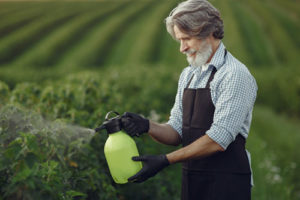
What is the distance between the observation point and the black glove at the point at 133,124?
268 cm

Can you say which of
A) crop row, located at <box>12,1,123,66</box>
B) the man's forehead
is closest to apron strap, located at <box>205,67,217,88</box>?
the man's forehead

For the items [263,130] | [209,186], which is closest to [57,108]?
[209,186]

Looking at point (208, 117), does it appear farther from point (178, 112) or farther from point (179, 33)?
point (179, 33)

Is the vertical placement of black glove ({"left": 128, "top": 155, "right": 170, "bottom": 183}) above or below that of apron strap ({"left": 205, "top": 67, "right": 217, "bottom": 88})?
below

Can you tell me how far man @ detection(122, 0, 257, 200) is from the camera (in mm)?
2496

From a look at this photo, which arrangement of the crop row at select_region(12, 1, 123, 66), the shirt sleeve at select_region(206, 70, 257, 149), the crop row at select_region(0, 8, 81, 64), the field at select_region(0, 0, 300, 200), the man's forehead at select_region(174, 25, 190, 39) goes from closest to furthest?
the shirt sleeve at select_region(206, 70, 257, 149)
the man's forehead at select_region(174, 25, 190, 39)
the field at select_region(0, 0, 300, 200)
the crop row at select_region(0, 8, 81, 64)
the crop row at select_region(12, 1, 123, 66)

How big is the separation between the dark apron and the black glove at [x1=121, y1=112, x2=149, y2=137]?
278 mm

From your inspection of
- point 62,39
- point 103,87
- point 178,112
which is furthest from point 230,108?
point 62,39

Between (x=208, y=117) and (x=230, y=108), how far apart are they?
0.70 ft

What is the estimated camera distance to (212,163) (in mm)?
2701

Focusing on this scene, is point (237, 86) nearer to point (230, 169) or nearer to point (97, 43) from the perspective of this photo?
point (230, 169)

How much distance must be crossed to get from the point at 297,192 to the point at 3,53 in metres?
15.8

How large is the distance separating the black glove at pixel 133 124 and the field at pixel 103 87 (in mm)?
471

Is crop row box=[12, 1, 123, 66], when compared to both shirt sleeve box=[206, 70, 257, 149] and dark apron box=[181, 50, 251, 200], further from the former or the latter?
shirt sleeve box=[206, 70, 257, 149]
